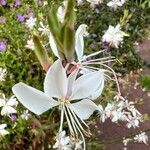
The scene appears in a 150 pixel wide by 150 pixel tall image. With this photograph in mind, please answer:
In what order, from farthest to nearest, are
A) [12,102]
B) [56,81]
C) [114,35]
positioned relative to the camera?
[114,35] → [12,102] → [56,81]

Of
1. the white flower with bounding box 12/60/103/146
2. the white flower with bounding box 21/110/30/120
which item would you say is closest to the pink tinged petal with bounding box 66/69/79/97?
the white flower with bounding box 12/60/103/146

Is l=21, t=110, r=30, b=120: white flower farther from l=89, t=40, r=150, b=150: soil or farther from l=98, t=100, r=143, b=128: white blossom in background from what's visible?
l=89, t=40, r=150, b=150: soil

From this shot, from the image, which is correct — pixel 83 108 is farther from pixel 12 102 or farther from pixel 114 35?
pixel 114 35

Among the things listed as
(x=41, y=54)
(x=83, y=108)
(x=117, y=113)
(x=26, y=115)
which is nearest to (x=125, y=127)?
(x=117, y=113)

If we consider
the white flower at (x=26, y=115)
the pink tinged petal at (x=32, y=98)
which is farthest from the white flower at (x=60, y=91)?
the white flower at (x=26, y=115)

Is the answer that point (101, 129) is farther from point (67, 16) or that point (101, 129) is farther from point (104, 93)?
point (67, 16)
